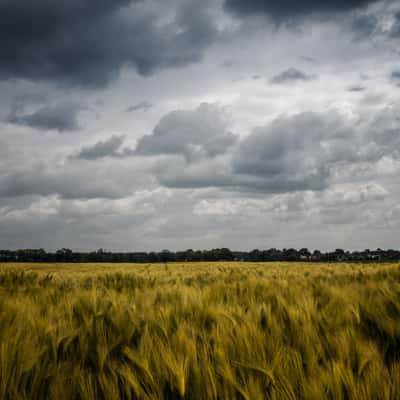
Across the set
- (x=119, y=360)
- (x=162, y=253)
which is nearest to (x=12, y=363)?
(x=119, y=360)

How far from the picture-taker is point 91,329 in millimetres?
2115

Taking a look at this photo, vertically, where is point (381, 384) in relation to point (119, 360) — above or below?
above

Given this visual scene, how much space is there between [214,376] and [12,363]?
92 cm

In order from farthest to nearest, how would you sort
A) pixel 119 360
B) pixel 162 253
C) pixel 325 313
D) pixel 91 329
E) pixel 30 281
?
1. pixel 162 253
2. pixel 30 281
3. pixel 325 313
4. pixel 91 329
5. pixel 119 360

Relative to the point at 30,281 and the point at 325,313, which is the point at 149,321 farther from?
the point at 30,281

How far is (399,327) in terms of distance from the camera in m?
1.98

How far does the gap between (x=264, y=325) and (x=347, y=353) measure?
0.72 m

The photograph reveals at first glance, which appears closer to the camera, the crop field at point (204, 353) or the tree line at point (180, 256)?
the crop field at point (204, 353)

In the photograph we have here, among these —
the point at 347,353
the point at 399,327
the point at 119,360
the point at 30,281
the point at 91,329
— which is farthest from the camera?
the point at 30,281

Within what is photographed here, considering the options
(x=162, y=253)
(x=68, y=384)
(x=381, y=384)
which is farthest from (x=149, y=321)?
(x=162, y=253)

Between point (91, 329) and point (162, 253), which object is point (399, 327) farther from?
point (162, 253)

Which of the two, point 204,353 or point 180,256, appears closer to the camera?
point 204,353

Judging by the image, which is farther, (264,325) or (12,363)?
(264,325)

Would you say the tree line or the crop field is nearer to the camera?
the crop field
